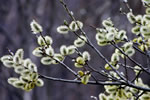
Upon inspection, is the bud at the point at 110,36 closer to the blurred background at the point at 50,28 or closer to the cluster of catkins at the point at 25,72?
the cluster of catkins at the point at 25,72

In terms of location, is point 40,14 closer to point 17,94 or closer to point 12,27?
point 12,27

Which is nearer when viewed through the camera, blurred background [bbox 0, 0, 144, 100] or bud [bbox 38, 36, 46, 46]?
bud [bbox 38, 36, 46, 46]

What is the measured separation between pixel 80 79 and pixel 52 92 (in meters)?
4.74

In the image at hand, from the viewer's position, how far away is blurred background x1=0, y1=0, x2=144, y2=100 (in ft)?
14.0

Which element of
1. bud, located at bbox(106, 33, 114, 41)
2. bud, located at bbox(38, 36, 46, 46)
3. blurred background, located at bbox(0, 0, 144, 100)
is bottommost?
bud, located at bbox(106, 33, 114, 41)

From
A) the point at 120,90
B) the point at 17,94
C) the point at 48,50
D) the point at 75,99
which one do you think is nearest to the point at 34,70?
the point at 48,50

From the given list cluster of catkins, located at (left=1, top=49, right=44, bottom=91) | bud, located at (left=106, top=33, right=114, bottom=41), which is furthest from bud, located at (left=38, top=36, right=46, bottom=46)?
bud, located at (left=106, top=33, right=114, bottom=41)

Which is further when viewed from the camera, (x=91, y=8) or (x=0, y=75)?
(x=91, y=8)

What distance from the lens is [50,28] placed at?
13.9 ft

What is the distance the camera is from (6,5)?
17.0 ft

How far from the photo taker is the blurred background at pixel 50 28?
14.0 ft

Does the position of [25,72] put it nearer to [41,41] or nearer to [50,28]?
[41,41]

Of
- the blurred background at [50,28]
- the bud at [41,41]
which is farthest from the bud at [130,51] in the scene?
the blurred background at [50,28]

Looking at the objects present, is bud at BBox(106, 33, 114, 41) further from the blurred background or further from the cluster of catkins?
the blurred background
